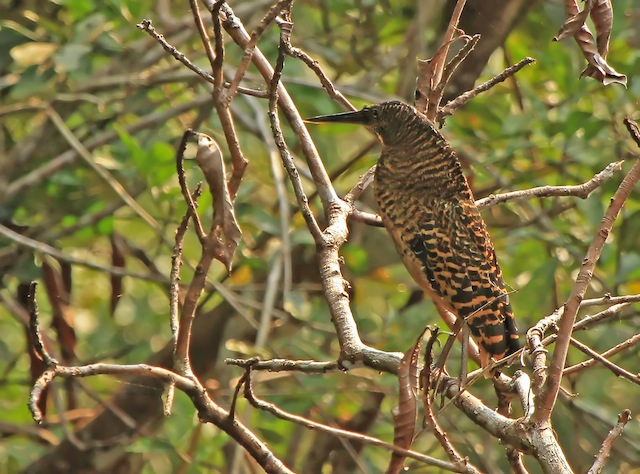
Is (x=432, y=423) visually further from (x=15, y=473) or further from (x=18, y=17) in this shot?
(x=18, y=17)

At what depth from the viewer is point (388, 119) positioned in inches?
110

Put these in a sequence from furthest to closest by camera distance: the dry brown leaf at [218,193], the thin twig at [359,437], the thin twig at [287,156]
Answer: the thin twig at [287,156] → the dry brown leaf at [218,193] → the thin twig at [359,437]

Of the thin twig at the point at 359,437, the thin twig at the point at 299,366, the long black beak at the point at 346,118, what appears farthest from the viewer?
the long black beak at the point at 346,118

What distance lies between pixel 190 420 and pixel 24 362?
2039mm

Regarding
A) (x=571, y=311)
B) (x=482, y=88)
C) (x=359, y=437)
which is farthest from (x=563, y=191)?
(x=359, y=437)

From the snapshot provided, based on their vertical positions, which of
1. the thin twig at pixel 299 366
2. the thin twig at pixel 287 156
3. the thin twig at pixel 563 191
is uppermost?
the thin twig at pixel 563 191

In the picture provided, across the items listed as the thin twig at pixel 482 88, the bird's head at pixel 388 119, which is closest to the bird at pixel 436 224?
the bird's head at pixel 388 119

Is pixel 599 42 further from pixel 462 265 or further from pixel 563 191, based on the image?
pixel 462 265

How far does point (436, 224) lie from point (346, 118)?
1.30ft

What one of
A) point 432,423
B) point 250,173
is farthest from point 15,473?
point 432,423

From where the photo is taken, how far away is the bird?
2709 millimetres

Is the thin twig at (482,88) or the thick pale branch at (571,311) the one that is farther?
the thin twig at (482,88)

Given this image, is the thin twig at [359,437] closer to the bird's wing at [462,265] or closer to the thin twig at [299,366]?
the thin twig at [299,366]

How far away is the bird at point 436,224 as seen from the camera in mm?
2709
